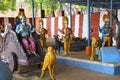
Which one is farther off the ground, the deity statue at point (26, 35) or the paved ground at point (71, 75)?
the deity statue at point (26, 35)

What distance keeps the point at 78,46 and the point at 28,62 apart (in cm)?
468

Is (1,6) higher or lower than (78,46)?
higher

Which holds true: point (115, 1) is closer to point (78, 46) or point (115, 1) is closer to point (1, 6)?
point (78, 46)

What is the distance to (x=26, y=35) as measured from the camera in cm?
574

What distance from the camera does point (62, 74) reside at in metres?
5.71

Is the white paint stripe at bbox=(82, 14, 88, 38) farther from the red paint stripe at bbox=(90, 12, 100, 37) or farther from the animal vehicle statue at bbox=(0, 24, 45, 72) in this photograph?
the animal vehicle statue at bbox=(0, 24, 45, 72)

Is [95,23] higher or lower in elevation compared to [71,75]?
higher

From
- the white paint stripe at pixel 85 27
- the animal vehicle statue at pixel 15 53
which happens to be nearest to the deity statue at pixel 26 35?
the animal vehicle statue at pixel 15 53

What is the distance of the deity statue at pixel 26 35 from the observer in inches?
220

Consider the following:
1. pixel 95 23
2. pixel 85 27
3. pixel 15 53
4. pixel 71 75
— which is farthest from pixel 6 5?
pixel 71 75

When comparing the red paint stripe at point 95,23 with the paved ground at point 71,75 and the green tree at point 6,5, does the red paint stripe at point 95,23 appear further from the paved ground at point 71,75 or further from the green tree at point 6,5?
the green tree at point 6,5

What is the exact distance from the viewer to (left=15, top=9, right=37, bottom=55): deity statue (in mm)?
5594

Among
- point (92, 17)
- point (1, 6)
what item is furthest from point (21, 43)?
point (1, 6)

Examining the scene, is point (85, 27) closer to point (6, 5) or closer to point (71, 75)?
point (71, 75)
